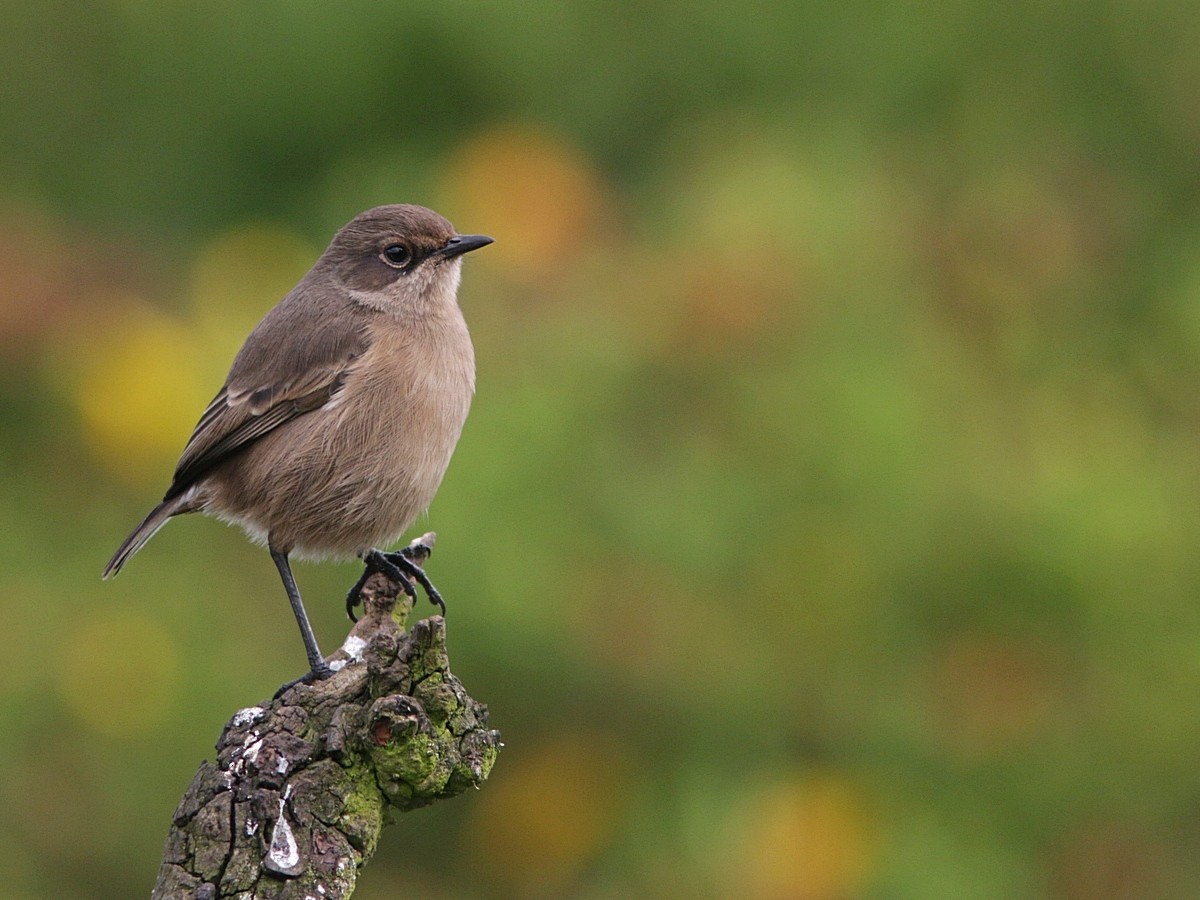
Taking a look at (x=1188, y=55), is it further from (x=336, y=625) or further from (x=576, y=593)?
(x=336, y=625)

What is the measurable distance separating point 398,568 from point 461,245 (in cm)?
123

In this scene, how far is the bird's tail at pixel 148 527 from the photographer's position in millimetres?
5293

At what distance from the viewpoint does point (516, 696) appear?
6590mm

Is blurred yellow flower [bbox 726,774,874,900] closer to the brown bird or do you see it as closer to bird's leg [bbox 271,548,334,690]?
the brown bird

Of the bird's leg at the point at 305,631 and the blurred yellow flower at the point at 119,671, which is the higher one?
the blurred yellow flower at the point at 119,671

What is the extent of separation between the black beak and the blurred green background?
1.12 metres

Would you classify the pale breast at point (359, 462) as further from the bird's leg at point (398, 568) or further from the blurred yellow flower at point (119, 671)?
the blurred yellow flower at point (119, 671)

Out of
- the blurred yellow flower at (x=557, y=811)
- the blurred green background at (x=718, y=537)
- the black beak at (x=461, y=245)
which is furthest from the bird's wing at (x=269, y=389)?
the blurred yellow flower at (x=557, y=811)

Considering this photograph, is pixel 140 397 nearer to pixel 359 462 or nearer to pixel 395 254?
pixel 395 254

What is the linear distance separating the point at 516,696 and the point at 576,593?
478 mm

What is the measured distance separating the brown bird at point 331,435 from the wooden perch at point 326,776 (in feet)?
4.43

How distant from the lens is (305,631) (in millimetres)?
5023

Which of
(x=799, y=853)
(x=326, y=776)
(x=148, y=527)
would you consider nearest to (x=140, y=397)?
(x=148, y=527)

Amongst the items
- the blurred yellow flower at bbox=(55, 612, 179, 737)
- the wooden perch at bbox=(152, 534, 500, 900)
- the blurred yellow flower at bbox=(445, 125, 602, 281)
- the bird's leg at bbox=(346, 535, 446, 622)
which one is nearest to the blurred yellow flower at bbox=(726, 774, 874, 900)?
the bird's leg at bbox=(346, 535, 446, 622)
